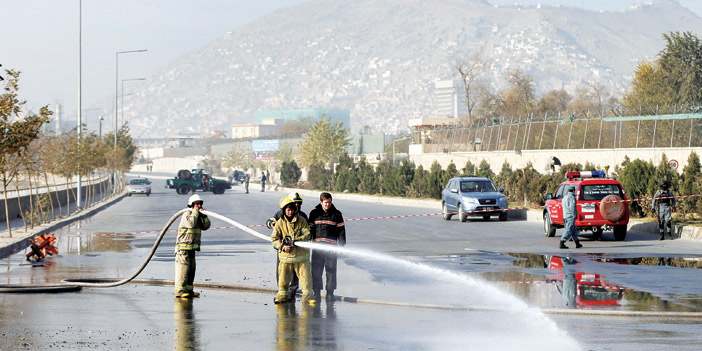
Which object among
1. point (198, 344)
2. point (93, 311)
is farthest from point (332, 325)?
point (93, 311)

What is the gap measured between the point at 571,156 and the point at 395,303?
54.3 metres

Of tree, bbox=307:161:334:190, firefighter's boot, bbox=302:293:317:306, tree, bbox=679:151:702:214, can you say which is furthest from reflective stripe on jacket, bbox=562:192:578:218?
tree, bbox=307:161:334:190

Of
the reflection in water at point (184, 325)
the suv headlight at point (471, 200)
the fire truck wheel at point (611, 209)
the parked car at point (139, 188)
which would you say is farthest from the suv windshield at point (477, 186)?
the parked car at point (139, 188)

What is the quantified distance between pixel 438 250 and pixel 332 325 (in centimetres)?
1181

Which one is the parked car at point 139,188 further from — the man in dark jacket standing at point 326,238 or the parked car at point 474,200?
the man in dark jacket standing at point 326,238

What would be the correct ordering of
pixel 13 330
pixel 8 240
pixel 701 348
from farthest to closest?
pixel 8 240
pixel 13 330
pixel 701 348

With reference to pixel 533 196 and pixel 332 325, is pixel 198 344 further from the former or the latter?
pixel 533 196

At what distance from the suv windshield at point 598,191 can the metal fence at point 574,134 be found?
97.1 ft

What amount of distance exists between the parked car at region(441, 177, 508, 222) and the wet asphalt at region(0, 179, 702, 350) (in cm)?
1180

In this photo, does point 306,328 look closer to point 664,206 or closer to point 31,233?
point 664,206

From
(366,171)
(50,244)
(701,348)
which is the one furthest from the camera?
(366,171)

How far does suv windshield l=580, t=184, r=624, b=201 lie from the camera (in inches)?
1050

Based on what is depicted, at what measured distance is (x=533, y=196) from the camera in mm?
43812

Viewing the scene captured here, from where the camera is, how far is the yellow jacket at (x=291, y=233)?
13.3 metres
